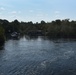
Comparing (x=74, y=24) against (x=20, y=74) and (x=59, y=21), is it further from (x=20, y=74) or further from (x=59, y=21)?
(x=20, y=74)

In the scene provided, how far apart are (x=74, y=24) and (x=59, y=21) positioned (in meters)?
16.9

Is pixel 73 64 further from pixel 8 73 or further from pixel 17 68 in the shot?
pixel 8 73

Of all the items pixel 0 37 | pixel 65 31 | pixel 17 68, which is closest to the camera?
pixel 17 68

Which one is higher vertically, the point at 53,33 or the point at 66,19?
the point at 66,19

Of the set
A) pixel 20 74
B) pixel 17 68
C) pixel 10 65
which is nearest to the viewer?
pixel 20 74

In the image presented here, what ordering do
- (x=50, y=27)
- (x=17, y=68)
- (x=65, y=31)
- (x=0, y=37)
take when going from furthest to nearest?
1. (x=50, y=27)
2. (x=65, y=31)
3. (x=0, y=37)
4. (x=17, y=68)

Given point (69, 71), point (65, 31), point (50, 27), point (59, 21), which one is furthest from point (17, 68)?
point (59, 21)

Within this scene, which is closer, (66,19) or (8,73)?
(8,73)

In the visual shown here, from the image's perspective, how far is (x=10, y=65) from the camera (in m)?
30.2

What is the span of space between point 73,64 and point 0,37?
39236 mm

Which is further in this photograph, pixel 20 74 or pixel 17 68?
pixel 17 68

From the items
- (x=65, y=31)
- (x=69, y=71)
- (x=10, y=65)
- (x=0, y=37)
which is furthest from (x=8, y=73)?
(x=65, y=31)

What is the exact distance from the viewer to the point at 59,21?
462ft

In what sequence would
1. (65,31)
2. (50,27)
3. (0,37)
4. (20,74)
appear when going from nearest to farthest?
(20,74)
(0,37)
(65,31)
(50,27)
